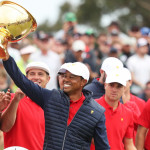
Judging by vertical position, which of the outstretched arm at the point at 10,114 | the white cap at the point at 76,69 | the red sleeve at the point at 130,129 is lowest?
the red sleeve at the point at 130,129

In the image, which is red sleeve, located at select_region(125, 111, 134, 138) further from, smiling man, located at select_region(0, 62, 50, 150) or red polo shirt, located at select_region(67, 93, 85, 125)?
smiling man, located at select_region(0, 62, 50, 150)

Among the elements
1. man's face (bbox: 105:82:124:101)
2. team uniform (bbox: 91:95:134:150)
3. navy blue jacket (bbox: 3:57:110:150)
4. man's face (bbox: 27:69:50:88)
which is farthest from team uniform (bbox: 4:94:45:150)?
man's face (bbox: 105:82:124:101)

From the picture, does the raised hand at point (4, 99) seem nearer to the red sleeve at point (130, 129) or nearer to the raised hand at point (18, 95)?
the raised hand at point (18, 95)

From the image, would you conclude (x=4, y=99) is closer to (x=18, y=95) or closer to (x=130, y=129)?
(x=18, y=95)

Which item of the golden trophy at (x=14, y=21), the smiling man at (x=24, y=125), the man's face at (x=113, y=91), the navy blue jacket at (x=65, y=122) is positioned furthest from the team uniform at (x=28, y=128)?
the golden trophy at (x=14, y=21)

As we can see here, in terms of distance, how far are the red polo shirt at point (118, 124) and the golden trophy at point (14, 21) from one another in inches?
69.5

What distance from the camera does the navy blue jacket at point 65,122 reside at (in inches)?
216

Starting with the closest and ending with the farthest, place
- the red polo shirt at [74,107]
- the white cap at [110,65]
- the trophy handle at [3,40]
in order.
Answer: the trophy handle at [3,40]
the red polo shirt at [74,107]
the white cap at [110,65]

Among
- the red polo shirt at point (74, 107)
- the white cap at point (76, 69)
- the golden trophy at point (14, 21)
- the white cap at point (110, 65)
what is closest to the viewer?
the golden trophy at point (14, 21)

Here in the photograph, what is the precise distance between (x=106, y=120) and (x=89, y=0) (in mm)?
31421

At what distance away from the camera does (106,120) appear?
629cm

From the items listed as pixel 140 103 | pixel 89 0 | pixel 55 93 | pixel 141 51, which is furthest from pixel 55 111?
pixel 89 0

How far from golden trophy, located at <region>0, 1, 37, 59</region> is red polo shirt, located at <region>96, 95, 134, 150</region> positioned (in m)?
1.77

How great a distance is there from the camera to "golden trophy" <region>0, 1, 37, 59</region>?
16.4 feet
